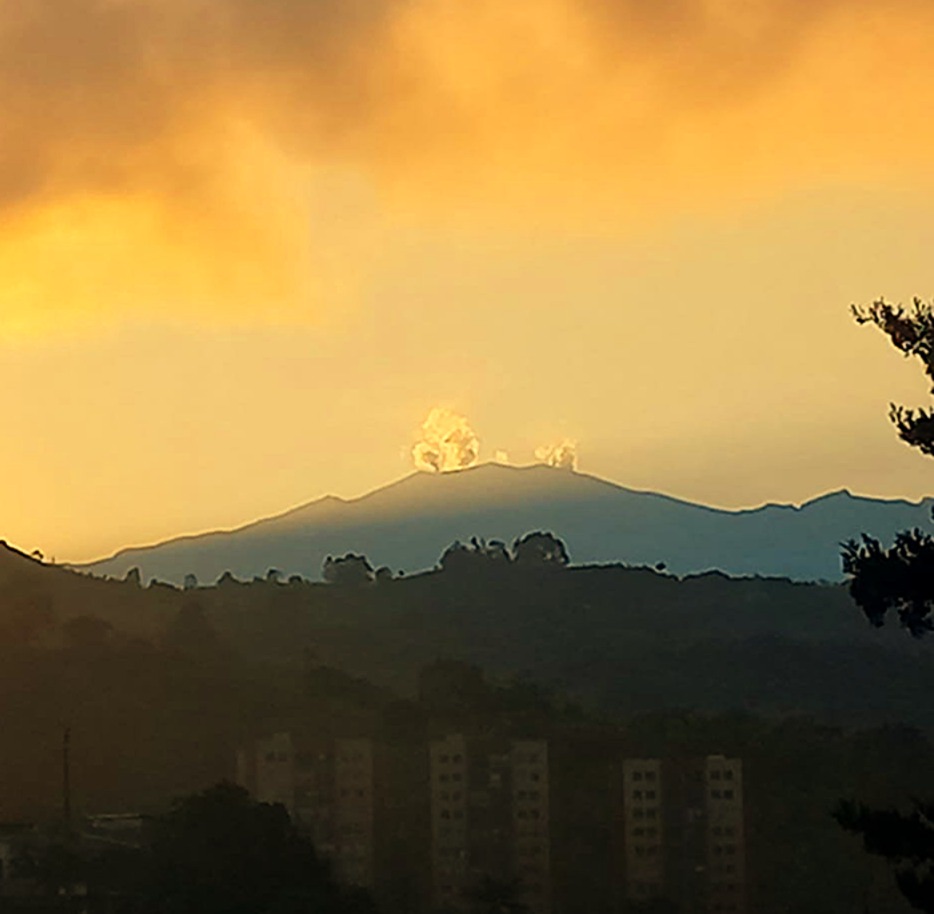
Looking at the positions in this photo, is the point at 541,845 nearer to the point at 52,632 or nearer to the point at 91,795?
the point at 91,795

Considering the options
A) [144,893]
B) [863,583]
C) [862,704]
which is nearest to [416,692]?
[862,704]

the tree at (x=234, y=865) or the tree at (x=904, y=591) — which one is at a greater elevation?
the tree at (x=904, y=591)

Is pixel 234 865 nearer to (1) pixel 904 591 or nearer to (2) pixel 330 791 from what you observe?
(2) pixel 330 791

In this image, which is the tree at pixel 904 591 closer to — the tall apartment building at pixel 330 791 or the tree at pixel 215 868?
the tree at pixel 215 868

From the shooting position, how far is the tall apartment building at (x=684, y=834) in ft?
323

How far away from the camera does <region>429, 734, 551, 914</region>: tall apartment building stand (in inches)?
3900

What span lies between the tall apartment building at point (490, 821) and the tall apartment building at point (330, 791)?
3.55m

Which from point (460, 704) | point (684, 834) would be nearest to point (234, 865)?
point (684, 834)

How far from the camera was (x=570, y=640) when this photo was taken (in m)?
198

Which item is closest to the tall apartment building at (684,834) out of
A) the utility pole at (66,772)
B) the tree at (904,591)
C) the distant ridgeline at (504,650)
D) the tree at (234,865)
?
the tree at (234,865)

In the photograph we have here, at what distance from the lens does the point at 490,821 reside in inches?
4102

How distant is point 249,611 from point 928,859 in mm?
168321

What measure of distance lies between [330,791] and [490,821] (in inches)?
312

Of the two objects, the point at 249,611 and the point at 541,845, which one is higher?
the point at 249,611
